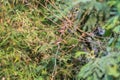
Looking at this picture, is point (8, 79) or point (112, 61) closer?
point (112, 61)

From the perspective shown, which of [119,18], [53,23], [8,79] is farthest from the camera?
[53,23]

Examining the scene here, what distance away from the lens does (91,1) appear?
57.1 inches

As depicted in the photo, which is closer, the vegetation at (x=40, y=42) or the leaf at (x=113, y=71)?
the leaf at (x=113, y=71)

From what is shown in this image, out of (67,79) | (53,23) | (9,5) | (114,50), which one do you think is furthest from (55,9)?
(114,50)

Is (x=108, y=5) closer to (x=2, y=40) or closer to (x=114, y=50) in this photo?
(x=114, y=50)

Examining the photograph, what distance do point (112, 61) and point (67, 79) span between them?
4.97 ft

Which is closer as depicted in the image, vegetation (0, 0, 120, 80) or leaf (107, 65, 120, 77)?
leaf (107, 65, 120, 77)

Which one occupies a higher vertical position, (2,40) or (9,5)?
(9,5)

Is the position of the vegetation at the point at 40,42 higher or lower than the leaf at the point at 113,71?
lower

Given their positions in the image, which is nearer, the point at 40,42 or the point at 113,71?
the point at 113,71

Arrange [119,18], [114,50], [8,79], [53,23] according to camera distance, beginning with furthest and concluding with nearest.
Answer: [53,23], [8,79], [114,50], [119,18]

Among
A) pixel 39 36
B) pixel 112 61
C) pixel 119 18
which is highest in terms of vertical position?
pixel 119 18

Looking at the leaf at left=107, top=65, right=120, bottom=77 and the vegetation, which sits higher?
the leaf at left=107, top=65, right=120, bottom=77

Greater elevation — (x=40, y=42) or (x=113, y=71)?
(x=113, y=71)
